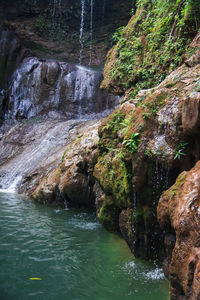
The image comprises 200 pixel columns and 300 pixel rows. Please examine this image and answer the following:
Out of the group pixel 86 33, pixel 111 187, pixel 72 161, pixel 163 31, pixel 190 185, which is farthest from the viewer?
pixel 86 33

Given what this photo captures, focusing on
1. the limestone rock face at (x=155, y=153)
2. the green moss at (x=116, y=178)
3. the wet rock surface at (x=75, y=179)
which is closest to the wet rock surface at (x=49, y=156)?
the wet rock surface at (x=75, y=179)

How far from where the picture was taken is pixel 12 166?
43.7ft

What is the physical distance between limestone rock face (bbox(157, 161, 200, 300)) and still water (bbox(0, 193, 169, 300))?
3.24ft

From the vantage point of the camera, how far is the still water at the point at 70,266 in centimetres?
338

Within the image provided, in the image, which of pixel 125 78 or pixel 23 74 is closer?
pixel 125 78

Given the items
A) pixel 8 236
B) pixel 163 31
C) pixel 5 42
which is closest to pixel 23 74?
pixel 5 42

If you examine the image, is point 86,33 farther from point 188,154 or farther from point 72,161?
point 188,154

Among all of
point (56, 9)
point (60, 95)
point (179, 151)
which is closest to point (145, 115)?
point (179, 151)

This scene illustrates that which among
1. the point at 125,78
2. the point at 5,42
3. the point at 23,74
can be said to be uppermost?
the point at 5,42

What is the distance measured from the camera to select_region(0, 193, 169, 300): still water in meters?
3.38

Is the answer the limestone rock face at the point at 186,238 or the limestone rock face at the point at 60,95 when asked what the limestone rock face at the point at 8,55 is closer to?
the limestone rock face at the point at 60,95

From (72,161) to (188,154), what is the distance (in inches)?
227

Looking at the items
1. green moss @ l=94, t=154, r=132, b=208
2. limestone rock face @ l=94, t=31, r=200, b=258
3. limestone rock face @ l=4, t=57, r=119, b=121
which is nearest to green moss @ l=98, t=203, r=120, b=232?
green moss @ l=94, t=154, r=132, b=208

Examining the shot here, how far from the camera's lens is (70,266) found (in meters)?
4.14
